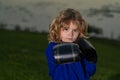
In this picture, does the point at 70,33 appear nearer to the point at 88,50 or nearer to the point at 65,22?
the point at 65,22

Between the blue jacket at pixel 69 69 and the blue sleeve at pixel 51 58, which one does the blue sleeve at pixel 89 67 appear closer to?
the blue jacket at pixel 69 69

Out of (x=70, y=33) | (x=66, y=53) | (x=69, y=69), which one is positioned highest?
(x=70, y=33)

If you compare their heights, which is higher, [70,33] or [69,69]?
[70,33]

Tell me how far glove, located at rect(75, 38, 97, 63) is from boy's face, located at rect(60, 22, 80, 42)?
0.20 ft

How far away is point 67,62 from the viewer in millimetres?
4449

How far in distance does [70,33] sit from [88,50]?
0.25m

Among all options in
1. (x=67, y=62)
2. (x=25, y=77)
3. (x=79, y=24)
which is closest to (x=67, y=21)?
(x=79, y=24)

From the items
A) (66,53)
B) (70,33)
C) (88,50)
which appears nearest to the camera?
(66,53)

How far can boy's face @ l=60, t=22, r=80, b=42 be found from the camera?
4.59 metres

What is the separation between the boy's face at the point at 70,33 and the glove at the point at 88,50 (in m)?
0.06

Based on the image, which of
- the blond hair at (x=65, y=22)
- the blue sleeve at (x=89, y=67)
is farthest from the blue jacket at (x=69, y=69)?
the blond hair at (x=65, y=22)

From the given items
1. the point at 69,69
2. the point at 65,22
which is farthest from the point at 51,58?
the point at 65,22

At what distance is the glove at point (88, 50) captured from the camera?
448 cm

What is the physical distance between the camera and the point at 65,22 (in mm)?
4633
